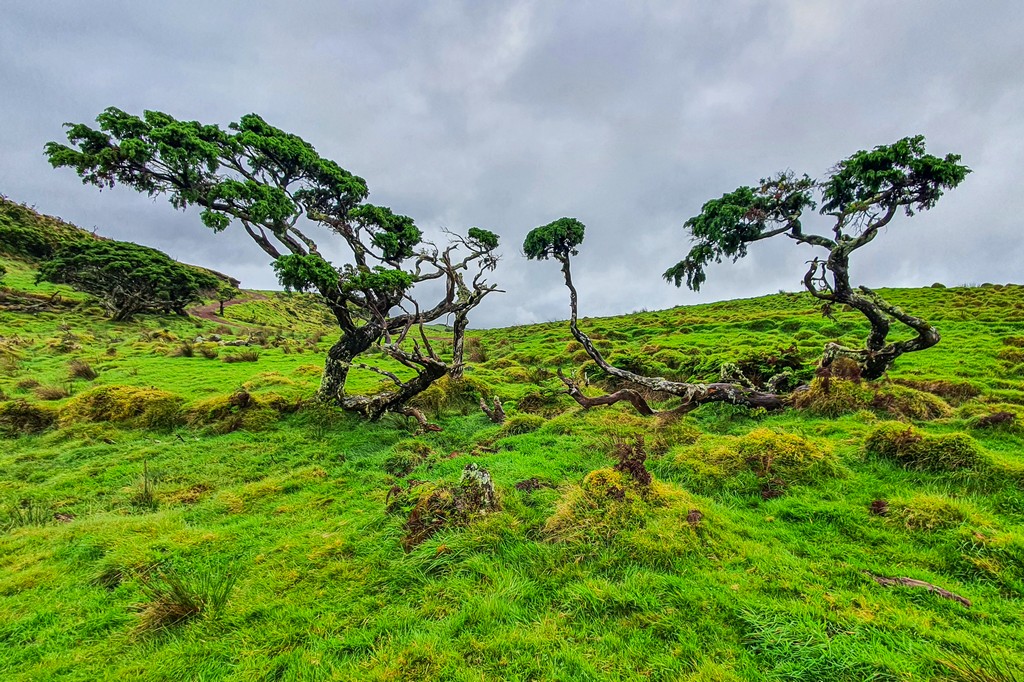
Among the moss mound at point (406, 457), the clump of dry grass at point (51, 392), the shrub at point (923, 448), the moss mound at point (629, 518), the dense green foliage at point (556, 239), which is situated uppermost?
the dense green foliage at point (556, 239)

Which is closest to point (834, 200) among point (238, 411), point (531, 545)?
point (531, 545)

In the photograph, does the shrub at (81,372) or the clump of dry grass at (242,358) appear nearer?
the shrub at (81,372)

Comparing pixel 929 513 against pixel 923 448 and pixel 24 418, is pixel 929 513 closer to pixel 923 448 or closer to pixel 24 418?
pixel 923 448

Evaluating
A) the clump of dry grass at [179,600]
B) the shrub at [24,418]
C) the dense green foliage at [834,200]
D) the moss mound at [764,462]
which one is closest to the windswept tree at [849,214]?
the dense green foliage at [834,200]

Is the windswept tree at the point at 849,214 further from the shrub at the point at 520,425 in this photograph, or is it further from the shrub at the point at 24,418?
the shrub at the point at 24,418

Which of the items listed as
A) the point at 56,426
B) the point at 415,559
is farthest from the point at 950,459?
the point at 56,426

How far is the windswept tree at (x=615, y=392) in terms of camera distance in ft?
45.2

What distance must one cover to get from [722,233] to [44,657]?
62.2ft

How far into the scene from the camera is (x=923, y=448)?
8125 mm

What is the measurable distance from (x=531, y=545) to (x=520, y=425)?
7703 mm

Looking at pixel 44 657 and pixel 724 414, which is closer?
pixel 44 657

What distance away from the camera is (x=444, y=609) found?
5723mm

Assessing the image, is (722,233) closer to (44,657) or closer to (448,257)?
(448,257)

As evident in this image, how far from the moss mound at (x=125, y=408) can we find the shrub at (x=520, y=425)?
13244mm
